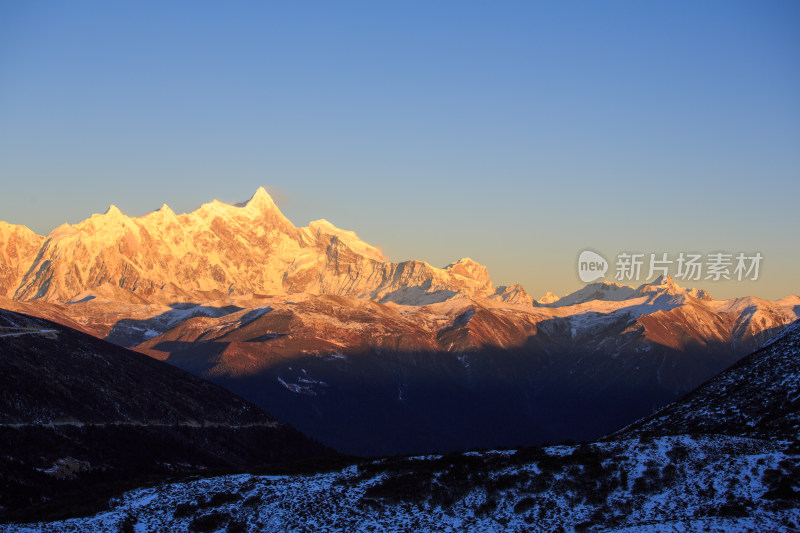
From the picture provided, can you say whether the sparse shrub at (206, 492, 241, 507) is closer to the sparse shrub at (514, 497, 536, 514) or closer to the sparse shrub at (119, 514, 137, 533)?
the sparse shrub at (119, 514, 137, 533)

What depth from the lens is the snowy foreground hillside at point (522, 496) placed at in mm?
78125

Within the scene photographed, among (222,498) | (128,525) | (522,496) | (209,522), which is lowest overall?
(128,525)

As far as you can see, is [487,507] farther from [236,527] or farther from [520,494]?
[236,527]

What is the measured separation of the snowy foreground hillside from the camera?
256ft

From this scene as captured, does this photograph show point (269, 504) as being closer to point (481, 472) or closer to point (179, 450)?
point (481, 472)

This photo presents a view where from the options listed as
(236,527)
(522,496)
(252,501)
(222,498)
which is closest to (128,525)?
(222,498)

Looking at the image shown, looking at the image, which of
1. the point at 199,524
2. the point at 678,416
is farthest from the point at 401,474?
the point at 678,416

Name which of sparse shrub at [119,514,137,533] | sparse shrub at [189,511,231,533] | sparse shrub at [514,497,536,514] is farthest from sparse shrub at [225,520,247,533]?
sparse shrub at [514,497,536,514]

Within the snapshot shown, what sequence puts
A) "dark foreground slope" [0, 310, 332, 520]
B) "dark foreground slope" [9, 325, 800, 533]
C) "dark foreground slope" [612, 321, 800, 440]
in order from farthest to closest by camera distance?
1. "dark foreground slope" [0, 310, 332, 520]
2. "dark foreground slope" [612, 321, 800, 440]
3. "dark foreground slope" [9, 325, 800, 533]

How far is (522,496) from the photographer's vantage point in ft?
275

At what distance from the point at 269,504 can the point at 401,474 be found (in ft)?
41.6

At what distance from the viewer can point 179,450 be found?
183 metres

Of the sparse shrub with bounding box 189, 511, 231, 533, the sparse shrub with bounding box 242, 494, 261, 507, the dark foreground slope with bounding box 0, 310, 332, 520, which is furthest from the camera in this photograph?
the dark foreground slope with bounding box 0, 310, 332, 520

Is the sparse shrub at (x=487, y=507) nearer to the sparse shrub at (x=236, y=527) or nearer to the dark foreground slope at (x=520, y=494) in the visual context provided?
the dark foreground slope at (x=520, y=494)
